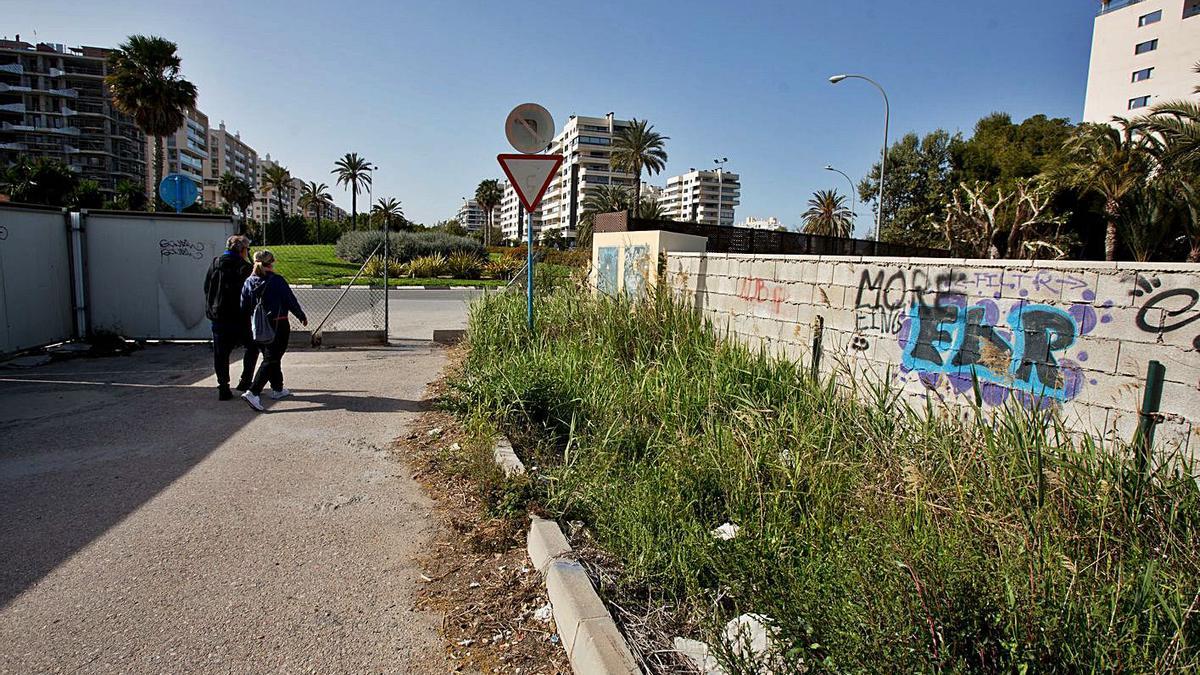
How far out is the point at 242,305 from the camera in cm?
687

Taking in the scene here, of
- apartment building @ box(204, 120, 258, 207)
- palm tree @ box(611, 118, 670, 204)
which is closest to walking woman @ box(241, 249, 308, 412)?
palm tree @ box(611, 118, 670, 204)

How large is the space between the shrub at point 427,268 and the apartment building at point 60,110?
78015mm

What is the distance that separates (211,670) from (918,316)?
17.1 ft

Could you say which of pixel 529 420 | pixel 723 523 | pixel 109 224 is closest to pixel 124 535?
pixel 529 420

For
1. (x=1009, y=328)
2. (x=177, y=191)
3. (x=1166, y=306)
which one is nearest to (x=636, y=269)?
(x=1009, y=328)

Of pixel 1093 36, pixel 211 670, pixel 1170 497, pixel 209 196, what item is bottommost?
pixel 211 670

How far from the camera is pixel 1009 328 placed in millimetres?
4609

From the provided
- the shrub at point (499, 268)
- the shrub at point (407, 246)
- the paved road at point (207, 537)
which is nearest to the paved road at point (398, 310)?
the paved road at point (207, 537)

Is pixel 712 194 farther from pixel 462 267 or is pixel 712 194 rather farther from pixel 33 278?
pixel 33 278

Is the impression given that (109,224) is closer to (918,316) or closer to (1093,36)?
(918,316)

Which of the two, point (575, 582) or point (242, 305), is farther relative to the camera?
point (242, 305)

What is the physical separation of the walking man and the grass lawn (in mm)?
15886

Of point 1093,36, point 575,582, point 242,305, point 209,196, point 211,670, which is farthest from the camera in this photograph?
point 209,196

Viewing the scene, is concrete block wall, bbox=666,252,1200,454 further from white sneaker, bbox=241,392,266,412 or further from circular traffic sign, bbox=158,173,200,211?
circular traffic sign, bbox=158,173,200,211
